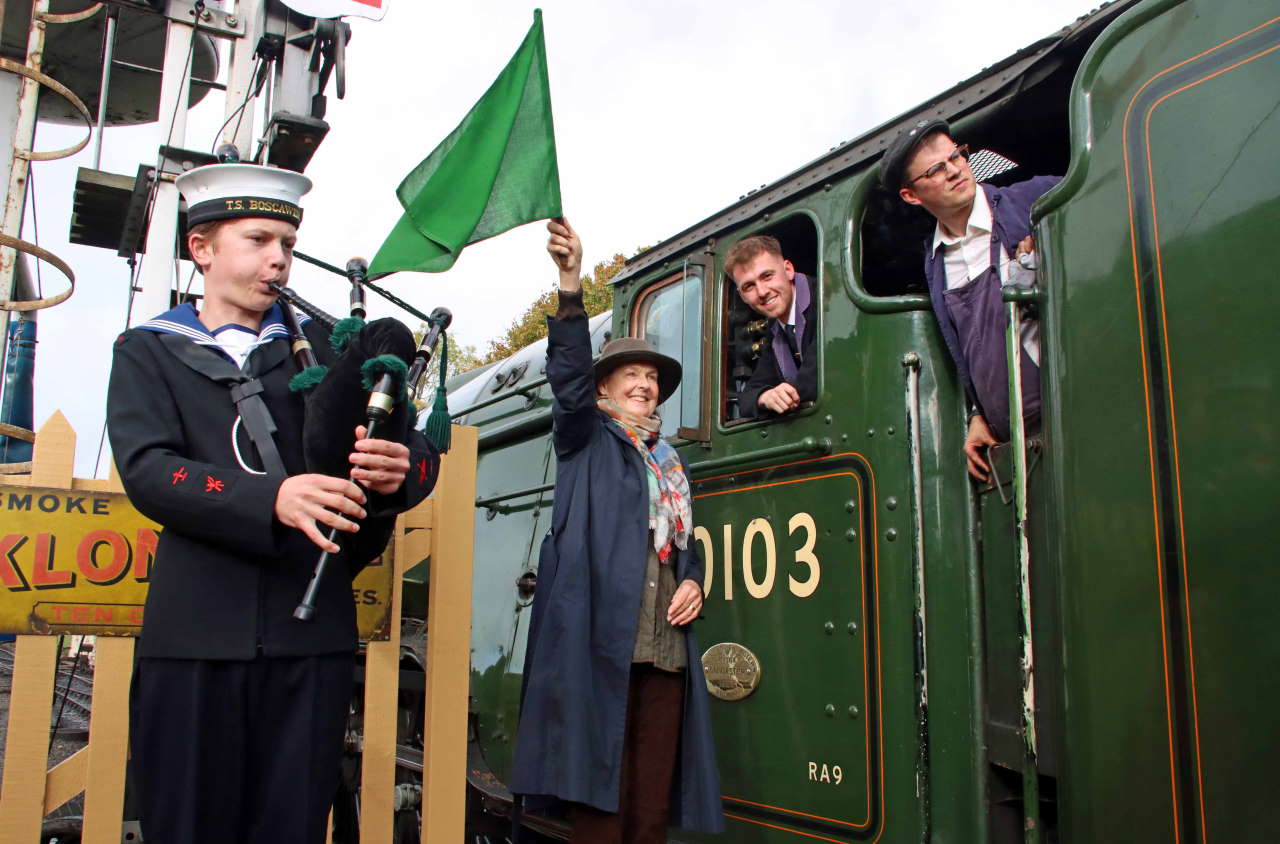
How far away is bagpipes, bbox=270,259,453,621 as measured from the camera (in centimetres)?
188

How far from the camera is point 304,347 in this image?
207 cm

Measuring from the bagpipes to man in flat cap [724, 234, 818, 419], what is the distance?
1.54 m

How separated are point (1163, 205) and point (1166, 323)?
25cm

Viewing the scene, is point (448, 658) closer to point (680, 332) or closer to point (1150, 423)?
point (680, 332)

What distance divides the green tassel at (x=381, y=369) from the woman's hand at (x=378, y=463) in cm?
9

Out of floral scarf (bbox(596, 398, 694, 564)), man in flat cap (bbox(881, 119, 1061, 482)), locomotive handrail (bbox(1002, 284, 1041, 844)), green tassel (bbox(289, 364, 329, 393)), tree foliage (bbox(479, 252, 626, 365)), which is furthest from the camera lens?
tree foliage (bbox(479, 252, 626, 365))

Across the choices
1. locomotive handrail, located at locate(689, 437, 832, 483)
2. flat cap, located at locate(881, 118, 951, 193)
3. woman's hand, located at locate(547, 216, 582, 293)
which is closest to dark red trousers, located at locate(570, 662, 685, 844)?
locomotive handrail, located at locate(689, 437, 832, 483)

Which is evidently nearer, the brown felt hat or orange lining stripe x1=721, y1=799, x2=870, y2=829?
orange lining stripe x1=721, y1=799, x2=870, y2=829

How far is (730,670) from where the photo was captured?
324 centimetres

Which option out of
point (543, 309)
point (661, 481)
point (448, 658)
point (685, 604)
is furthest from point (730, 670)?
point (543, 309)

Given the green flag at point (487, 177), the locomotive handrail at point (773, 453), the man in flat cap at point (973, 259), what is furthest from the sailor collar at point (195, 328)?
the man in flat cap at point (973, 259)

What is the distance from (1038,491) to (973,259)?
27.3 inches

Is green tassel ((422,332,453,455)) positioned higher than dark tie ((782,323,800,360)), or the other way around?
dark tie ((782,323,800,360))

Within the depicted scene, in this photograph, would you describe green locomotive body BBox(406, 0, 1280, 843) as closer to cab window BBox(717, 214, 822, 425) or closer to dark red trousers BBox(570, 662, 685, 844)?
cab window BBox(717, 214, 822, 425)
